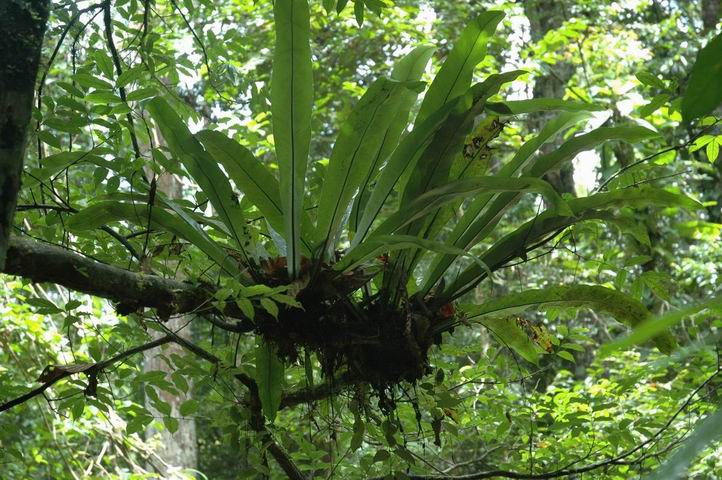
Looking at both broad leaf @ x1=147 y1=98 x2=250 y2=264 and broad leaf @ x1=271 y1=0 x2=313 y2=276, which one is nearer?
broad leaf @ x1=271 y1=0 x2=313 y2=276

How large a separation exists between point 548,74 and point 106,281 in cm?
541

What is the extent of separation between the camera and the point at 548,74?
600 centimetres

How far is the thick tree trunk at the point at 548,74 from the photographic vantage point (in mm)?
6004

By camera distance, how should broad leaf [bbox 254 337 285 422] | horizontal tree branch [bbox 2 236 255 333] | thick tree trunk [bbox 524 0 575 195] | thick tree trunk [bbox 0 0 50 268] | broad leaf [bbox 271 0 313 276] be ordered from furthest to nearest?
1. thick tree trunk [bbox 524 0 575 195]
2. broad leaf [bbox 254 337 285 422]
3. broad leaf [bbox 271 0 313 276]
4. horizontal tree branch [bbox 2 236 255 333]
5. thick tree trunk [bbox 0 0 50 268]

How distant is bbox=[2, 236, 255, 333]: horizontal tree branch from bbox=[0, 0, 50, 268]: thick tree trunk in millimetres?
109

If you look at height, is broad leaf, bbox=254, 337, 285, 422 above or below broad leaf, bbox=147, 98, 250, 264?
below

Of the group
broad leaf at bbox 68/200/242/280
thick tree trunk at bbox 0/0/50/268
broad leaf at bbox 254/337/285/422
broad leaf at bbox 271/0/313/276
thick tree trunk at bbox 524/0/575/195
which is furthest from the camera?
thick tree trunk at bbox 524/0/575/195

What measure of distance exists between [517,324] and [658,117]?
3.65 meters

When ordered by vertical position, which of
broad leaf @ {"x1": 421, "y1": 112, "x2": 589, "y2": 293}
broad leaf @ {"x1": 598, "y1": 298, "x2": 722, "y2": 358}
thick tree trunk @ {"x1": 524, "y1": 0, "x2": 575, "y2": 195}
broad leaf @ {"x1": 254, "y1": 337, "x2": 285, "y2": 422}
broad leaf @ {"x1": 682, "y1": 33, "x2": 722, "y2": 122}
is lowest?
broad leaf @ {"x1": 254, "y1": 337, "x2": 285, "y2": 422}

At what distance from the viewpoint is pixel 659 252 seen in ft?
19.6

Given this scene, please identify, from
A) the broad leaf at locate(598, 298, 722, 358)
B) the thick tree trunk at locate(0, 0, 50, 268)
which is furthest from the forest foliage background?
the thick tree trunk at locate(0, 0, 50, 268)

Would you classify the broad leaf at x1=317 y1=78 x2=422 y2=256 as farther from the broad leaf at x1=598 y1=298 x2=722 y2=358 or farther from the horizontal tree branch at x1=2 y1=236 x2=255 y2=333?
the broad leaf at x1=598 y1=298 x2=722 y2=358

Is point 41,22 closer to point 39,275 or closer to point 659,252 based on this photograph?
point 39,275

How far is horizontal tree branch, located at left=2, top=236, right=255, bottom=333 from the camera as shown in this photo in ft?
3.51
